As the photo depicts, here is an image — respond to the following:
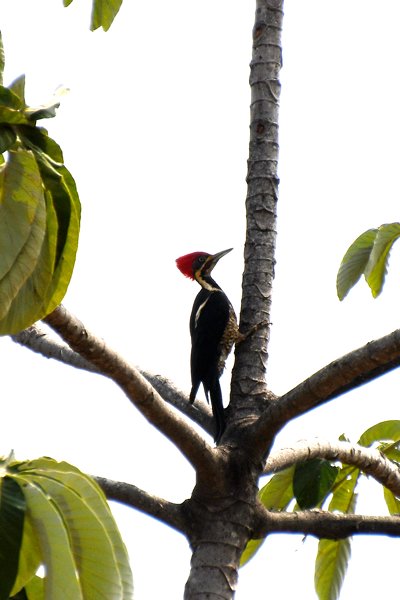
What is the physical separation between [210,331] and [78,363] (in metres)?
2.24

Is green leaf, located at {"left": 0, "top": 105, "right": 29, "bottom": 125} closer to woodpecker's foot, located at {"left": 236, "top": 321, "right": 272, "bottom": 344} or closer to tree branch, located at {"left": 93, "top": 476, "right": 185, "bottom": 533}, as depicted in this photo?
tree branch, located at {"left": 93, "top": 476, "right": 185, "bottom": 533}

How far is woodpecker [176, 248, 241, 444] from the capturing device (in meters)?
5.59

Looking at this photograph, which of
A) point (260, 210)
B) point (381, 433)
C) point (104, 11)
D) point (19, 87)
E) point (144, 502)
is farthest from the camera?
point (260, 210)

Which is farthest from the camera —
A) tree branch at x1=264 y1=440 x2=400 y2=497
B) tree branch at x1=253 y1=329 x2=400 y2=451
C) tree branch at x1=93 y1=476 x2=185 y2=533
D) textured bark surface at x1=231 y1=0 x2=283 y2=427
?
textured bark surface at x1=231 y1=0 x2=283 y2=427

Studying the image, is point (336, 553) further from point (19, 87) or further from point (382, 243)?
point (19, 87)

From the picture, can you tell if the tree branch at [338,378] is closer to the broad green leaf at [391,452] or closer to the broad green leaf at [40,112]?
the broad green leaf at [391,452]

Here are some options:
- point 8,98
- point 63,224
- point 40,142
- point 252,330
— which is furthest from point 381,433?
point 8,98

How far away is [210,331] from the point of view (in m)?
5.89

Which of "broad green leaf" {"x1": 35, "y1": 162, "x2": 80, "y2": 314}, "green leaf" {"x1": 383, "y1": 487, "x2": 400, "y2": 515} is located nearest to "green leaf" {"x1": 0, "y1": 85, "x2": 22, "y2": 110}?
"broad green leaf" {"x1": 35, "y1": 162, "x2": 80, "y2": 314}

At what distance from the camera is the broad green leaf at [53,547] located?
1.44 meters

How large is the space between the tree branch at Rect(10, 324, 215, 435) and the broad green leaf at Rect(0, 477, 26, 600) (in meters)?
2.16

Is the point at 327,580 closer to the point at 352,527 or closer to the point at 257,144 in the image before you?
the point at 352,527

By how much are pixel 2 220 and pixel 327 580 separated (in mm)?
2451

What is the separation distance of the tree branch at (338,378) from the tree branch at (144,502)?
16.0 inches
